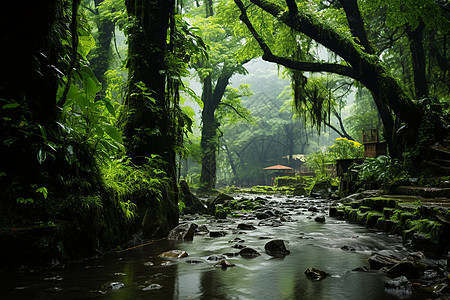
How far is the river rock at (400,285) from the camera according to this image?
Answer: 237cm

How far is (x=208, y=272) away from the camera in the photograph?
292cm

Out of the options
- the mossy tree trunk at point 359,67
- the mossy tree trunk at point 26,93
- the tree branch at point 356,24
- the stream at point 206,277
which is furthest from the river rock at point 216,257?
the tree branch at point 356,24

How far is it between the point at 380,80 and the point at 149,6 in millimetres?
7151

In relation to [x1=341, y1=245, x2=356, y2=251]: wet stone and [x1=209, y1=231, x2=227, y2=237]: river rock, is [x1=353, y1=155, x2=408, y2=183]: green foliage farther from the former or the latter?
[x1=209, y1=231, x2=227, y2=237]: river rock

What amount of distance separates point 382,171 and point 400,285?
7.62 metres

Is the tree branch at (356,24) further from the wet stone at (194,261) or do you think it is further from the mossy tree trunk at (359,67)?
the wet stone at (194,261)

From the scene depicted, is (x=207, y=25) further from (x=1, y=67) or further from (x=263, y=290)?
(x=263, y=290)

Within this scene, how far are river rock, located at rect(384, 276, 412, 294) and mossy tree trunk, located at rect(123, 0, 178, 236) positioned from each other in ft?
9.95

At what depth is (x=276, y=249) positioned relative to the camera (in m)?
3.86

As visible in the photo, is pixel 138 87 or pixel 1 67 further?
pixel 138 87

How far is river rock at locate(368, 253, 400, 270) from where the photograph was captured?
3.02 metres

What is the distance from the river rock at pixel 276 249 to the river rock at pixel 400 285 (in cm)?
144

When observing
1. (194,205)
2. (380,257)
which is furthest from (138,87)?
(194,205)

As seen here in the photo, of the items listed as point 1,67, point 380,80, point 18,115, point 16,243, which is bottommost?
point 16,243
